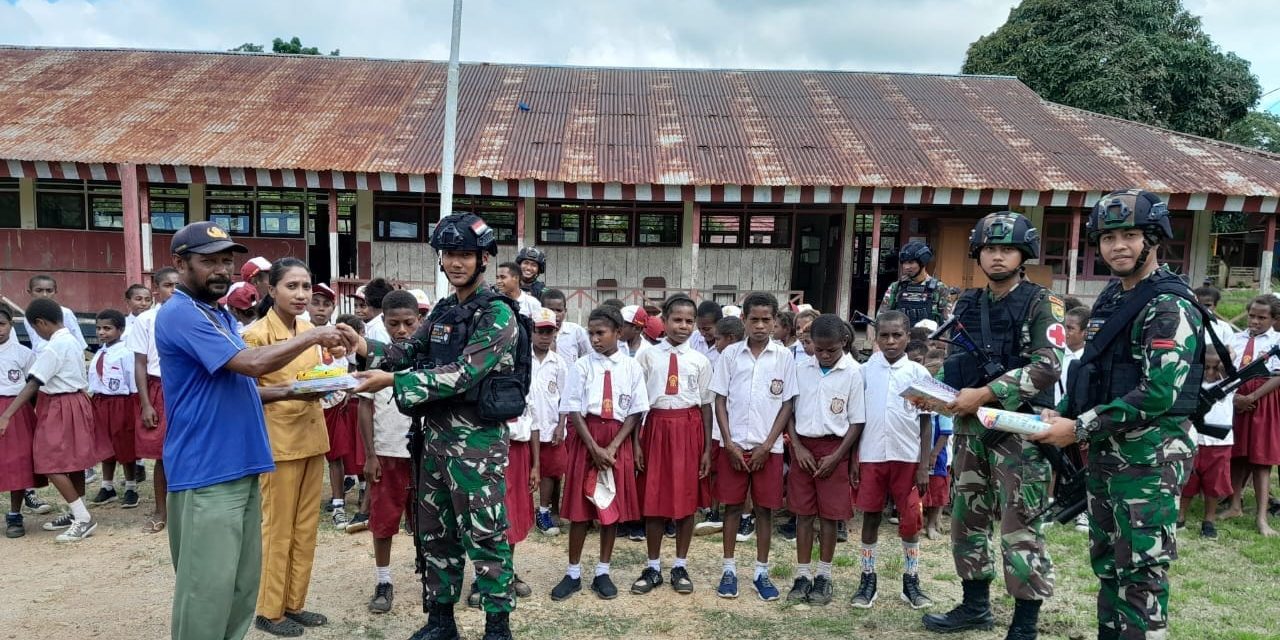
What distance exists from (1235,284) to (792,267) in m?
14.4

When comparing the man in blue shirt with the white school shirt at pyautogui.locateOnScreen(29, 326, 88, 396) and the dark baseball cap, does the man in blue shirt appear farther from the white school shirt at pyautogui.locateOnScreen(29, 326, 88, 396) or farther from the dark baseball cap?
the white school shirt at pyautogui.locateOnScreen(29, 326, 88, 396)

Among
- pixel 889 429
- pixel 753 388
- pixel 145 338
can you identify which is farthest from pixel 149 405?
pixel 889 429

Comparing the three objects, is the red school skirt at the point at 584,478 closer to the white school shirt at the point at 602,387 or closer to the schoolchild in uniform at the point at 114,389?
the white school shirt at the point at 602,387

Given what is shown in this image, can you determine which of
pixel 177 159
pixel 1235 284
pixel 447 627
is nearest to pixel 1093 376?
pixel 447 627

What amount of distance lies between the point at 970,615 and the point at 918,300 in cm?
351

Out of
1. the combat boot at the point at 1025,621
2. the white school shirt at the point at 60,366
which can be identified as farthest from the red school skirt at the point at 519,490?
the white school shirt at the point at 60,366

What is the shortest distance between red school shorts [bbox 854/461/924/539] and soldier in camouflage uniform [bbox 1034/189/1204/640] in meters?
1.18

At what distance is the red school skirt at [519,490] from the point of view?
4375mm

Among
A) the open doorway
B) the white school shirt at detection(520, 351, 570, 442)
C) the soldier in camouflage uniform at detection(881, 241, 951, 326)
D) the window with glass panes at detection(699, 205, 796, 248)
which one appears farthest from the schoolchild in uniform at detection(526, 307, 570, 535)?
the open doorway

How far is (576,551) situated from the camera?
456 cm

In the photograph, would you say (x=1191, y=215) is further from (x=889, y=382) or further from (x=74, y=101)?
(x=74, y=101)

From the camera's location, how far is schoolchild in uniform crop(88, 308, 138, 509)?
582 centimetres

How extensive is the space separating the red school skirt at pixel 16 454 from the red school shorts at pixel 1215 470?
856cm

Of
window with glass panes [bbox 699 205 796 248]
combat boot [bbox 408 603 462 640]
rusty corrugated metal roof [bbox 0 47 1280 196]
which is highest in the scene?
rusty corrugated metal roof [bbox 0 47 1280 196]
